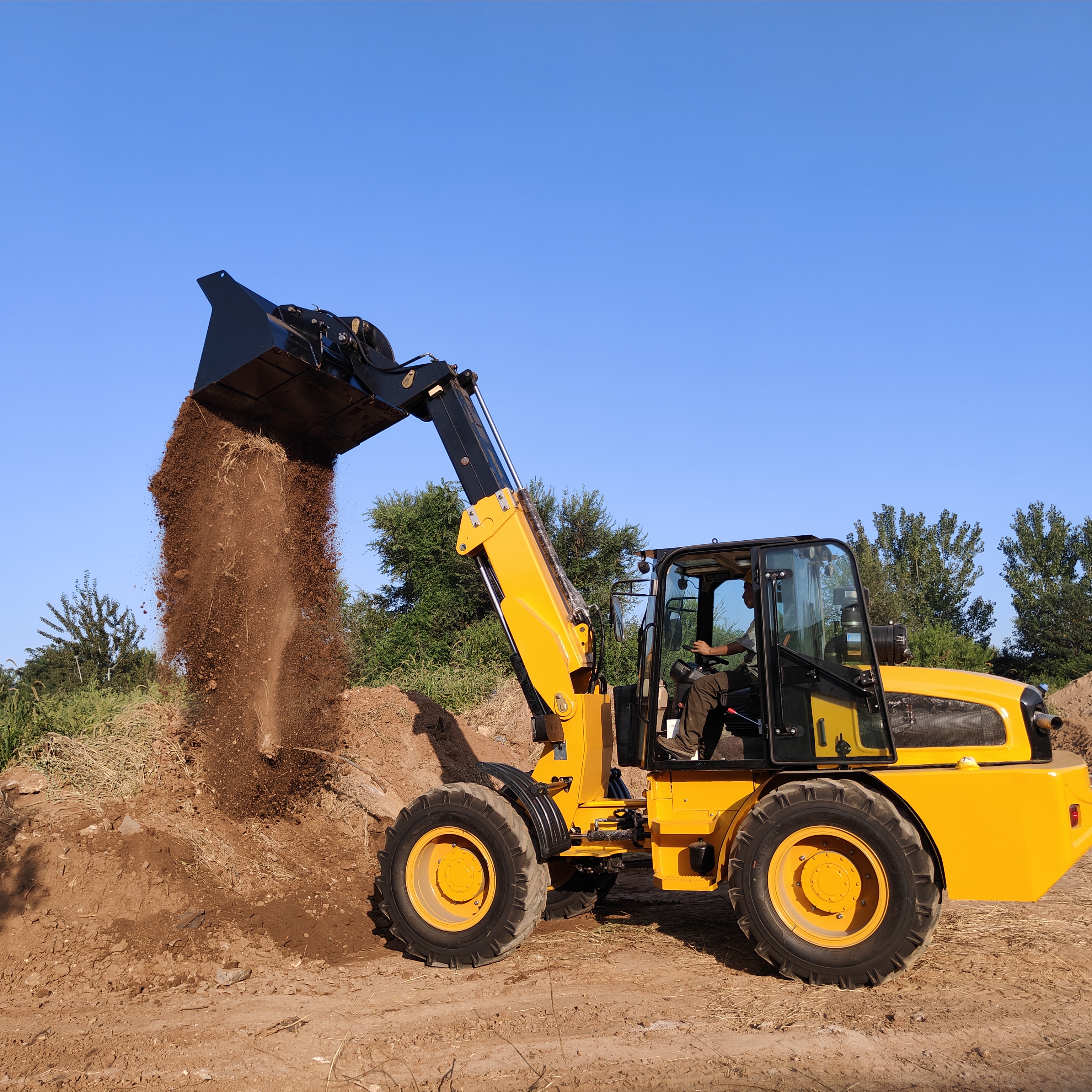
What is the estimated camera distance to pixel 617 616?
6.09 m

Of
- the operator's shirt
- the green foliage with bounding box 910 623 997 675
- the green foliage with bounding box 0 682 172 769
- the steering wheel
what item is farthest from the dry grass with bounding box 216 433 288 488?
the green foliage with bounding box 910 623 997 675

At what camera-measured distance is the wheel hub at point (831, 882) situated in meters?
5.35

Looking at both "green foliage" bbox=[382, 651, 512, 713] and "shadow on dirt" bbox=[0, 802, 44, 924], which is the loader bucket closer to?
"shadow on dirt" bbox=[0, 802, 44, 924]

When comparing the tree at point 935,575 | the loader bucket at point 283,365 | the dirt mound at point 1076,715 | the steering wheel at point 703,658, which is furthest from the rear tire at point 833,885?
the tree at point 935,575

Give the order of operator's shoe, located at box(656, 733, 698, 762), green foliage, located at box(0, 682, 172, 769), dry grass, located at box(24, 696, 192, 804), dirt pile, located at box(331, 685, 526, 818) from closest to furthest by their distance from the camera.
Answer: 1. operator's shoe, located at box(656, 733, 698, 762)
2. dry grass, located at box(24, 696, 192, 804)
3. green foliage, located at box(0, 682, 172, 769)
4. dirt pile, located at box(331, 685, 526, 818)

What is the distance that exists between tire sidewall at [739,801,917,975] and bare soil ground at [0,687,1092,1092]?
0.63 feet

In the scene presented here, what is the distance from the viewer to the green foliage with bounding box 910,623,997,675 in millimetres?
20406

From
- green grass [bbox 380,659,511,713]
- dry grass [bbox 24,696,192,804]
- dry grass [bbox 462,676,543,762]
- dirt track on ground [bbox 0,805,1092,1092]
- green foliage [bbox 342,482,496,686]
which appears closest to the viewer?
dirt track on ground [bbox 0,805,1092,1092]

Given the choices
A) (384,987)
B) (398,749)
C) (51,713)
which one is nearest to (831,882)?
(384,987)

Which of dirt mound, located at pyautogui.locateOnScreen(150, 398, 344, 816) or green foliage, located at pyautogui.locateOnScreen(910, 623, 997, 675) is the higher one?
green foliage, located at pyautogui.locateOnScreen(910, 623, 997, 675)

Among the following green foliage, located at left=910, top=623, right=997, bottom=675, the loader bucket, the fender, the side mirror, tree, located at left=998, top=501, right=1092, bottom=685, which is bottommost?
the fender

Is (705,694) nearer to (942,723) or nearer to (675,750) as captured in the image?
(675,750)

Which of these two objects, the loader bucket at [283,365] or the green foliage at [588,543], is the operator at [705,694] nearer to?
the loader bucket at [283,365]

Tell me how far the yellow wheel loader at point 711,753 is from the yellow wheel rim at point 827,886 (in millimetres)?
12
